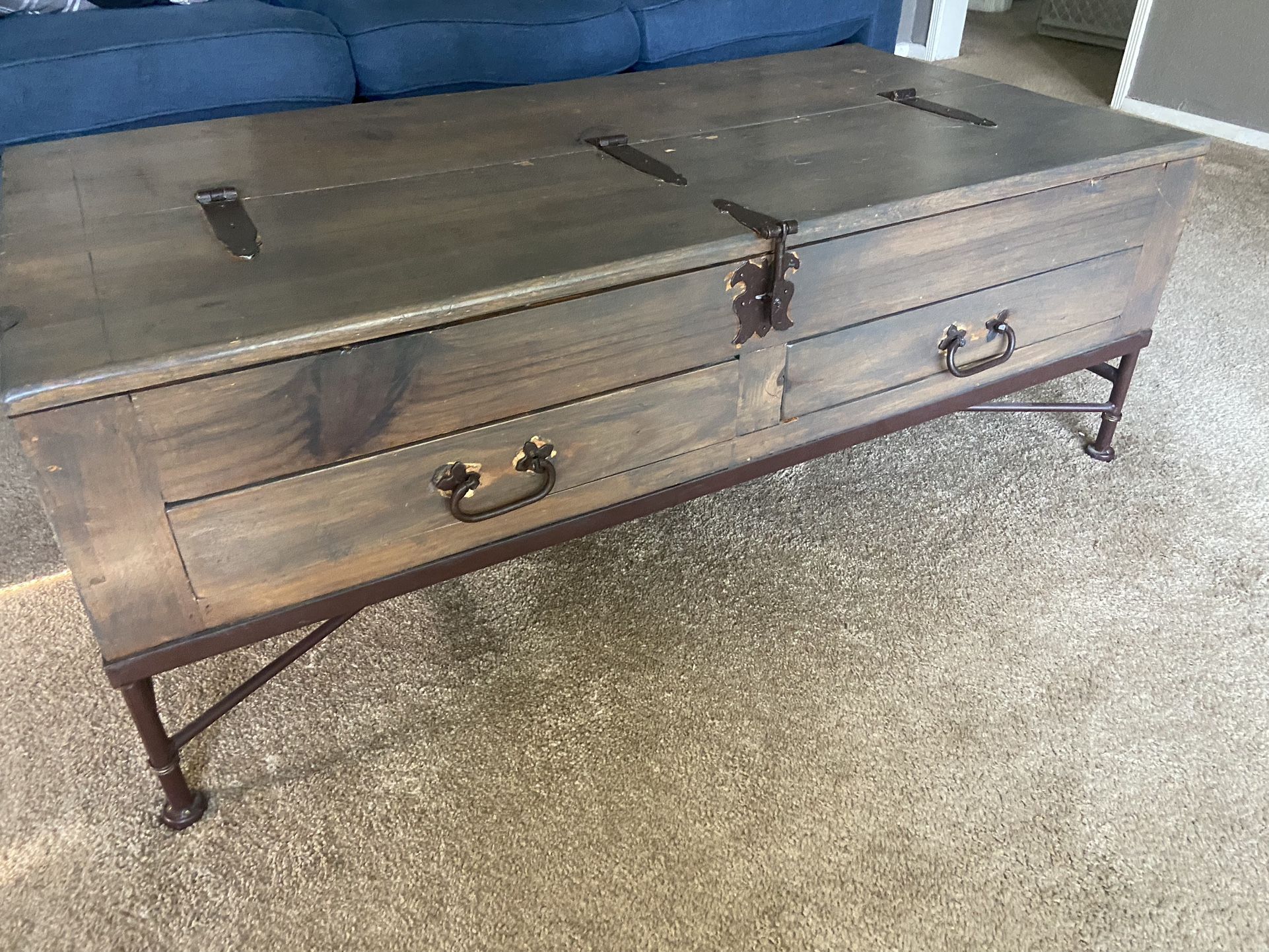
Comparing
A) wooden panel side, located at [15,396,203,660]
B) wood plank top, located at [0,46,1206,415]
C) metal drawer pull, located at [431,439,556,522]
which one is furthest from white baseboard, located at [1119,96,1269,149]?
wooden panel side, located at [15,396,203,660]

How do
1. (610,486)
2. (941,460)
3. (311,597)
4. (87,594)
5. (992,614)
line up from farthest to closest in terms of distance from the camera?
(941,460), (992,614), (610,486), (311,597), (87,594)

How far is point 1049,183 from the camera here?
3.45 ft

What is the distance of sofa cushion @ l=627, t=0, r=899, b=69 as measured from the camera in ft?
5.98

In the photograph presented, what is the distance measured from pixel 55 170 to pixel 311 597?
1.91 feet

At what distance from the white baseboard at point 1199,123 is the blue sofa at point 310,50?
61.1 inches

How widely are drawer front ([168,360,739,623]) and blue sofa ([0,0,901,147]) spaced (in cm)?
99

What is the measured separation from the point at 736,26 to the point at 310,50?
864 millimetres

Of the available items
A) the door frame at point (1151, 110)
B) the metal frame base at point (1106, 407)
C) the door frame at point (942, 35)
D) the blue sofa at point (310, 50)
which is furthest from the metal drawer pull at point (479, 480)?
the door frame at point (942, 35)

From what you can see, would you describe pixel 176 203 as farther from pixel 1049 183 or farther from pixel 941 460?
pixel 941 460

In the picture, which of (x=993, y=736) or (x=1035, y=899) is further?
(x=993, y=736)

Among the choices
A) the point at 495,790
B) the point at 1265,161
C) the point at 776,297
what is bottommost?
the point at 495,790

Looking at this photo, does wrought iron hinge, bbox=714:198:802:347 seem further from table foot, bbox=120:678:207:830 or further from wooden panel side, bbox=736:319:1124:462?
table foot, bbox=120:678:207:830

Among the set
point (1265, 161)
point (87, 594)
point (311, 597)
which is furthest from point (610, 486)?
point (1265, 161)

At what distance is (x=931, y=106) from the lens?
4.08ft
